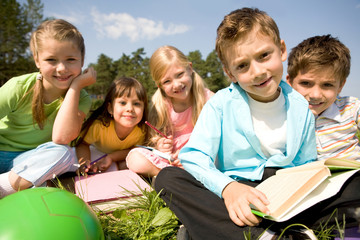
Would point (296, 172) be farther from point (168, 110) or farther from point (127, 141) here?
point (127, 141)

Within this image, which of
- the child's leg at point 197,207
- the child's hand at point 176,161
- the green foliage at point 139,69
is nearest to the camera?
the child's leg at point 197,207

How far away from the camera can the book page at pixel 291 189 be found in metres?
1.05

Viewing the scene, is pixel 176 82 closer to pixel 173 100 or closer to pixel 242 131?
pixel 173 100

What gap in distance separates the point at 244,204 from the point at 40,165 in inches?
65.6

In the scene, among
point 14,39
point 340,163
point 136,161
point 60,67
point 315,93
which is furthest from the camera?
point 14,39

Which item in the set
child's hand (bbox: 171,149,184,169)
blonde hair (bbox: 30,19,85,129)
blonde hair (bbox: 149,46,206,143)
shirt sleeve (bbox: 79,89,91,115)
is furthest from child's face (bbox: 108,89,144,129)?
blonde hair (bbox: 30,19,85,129)

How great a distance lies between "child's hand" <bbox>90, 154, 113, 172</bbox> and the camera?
8.40 feet

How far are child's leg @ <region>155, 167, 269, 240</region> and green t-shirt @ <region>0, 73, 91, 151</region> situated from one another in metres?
1.40

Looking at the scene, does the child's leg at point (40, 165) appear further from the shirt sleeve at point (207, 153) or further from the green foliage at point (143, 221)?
the shirt sleeve at point (207, 153)

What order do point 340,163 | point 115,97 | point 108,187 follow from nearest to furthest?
point 340,163 → point 108,187 → point 115,97

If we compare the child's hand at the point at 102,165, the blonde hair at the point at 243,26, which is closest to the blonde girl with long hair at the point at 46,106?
the child's hand at the point at 102,165

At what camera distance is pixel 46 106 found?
2.29 m

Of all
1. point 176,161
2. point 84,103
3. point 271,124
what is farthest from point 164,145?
point 271,124

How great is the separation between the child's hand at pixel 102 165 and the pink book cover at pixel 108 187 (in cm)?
24
